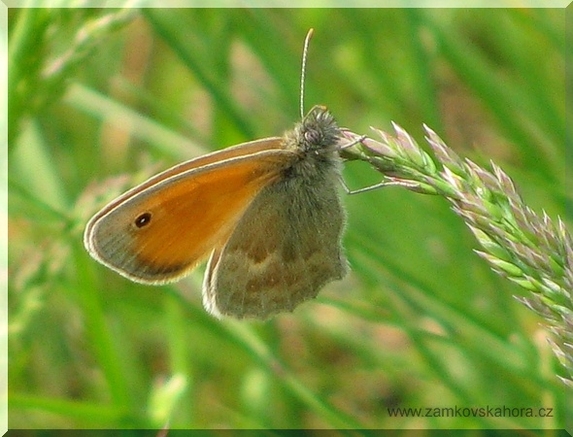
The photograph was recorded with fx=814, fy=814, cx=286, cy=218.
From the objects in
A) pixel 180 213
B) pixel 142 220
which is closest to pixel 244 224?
pixel 180 213

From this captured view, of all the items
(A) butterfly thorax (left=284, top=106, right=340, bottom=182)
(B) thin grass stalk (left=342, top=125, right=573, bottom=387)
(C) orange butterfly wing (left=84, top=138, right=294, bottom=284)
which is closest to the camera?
(B) thin grass stalk (left=342, top=125, right=573, bottom=387)

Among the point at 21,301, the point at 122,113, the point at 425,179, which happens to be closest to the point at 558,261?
the point at 425,179

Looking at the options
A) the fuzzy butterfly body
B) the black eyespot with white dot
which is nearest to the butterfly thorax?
the fuzzy butterfly body

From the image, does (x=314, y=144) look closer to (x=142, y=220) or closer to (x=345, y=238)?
(x=345, y=238)

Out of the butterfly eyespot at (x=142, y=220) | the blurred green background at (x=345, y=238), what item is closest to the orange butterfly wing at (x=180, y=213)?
the butterfly eyespot at (x=142, y=220)

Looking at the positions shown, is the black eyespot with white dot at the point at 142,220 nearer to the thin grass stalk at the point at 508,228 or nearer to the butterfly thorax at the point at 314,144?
the butterfly thorax at the point at 314,144

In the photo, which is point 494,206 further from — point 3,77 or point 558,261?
point 3,77

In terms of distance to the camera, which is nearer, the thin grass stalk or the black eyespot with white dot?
the thin grass stalk

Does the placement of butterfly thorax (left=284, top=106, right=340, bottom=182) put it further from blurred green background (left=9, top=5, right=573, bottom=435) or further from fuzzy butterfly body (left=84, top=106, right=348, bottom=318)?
blurred green background (left=9, top=5, right=573, bottom=435)
